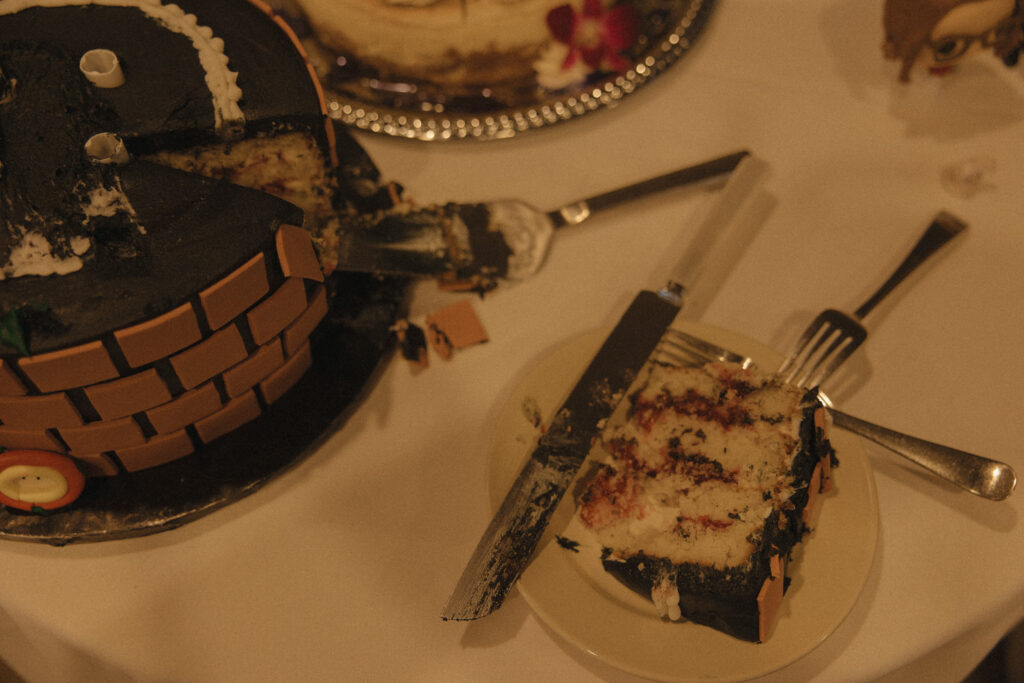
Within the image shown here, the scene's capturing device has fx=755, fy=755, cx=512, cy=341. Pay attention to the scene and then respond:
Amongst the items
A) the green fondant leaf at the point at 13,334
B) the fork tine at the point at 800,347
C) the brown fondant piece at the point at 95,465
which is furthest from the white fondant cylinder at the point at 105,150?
the fork tine at the point at 800,347

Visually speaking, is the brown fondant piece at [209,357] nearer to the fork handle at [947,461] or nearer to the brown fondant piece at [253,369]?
the brown fondant piece at [253,369]

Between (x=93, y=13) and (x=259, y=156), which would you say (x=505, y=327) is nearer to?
(x=259, y=156)

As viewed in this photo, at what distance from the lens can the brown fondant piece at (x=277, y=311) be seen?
32.0 inches

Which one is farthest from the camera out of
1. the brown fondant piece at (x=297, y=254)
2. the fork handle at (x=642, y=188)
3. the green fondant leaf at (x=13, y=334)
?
the fork handle at (x=642, y=188)

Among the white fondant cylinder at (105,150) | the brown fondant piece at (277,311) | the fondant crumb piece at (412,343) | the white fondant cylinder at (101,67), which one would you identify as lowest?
the fondant crumb piece at (412,343)

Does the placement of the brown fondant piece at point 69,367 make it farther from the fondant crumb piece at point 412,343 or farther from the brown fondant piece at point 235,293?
the fondant crumb piece at point 412,343

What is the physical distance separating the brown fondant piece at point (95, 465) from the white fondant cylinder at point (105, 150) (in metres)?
0.33

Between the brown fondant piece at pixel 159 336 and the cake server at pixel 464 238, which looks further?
the cake server at pixel 464 238

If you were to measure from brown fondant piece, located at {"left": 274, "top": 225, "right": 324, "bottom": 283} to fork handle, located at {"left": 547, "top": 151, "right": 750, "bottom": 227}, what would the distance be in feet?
1.39

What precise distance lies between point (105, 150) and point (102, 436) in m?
0.31

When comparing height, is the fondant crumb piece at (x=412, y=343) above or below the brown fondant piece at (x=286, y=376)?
above

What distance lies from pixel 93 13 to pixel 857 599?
3.75 ft

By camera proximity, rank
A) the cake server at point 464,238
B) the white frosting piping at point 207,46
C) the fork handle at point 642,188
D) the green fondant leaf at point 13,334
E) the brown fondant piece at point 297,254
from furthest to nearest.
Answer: the fork handle at point 642,188, the cake server at point 464,238, the white frosting piping at point 207,46, the brown fondant piece at point 297,254, the green fondant leaf at point 13,334

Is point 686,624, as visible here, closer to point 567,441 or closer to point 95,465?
point 567,441
